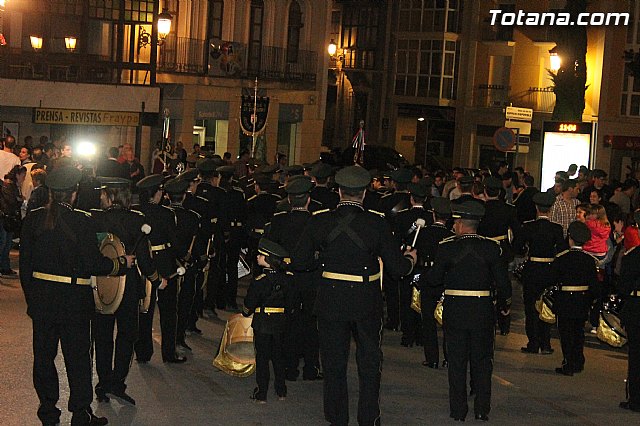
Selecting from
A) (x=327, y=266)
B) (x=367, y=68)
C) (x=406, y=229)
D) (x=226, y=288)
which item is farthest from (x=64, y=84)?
(x=367, y=68)

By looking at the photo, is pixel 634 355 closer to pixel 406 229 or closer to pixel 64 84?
pixel 406 229

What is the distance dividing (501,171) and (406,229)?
12117 millimetres

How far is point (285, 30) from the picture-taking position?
42.0 m

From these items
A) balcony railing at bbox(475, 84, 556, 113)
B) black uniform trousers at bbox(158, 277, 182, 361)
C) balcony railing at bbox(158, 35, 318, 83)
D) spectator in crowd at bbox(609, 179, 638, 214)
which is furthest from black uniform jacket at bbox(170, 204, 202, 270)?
balcony railing at bbox(475, 84, 556, 113)

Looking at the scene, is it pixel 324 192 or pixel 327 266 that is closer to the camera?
pixel 327 266

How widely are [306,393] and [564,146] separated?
1793cm

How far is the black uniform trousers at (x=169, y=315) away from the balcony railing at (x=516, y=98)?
41.4 m

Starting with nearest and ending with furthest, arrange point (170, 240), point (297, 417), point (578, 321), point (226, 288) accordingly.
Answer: point (297, 417) → point (170, 240) → point (578, 321) → point (226, 288)

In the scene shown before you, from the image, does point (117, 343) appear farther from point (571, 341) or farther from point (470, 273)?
point (571, 341)

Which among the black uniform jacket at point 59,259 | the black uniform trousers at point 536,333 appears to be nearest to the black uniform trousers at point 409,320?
the black uniform trousers at point 536,333

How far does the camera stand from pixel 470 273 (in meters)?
10.7

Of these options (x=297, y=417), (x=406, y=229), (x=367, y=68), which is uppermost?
(x=367, y=68)

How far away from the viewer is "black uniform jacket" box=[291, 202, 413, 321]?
9.71 m

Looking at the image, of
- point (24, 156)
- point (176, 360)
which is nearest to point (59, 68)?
point (24, 156)
